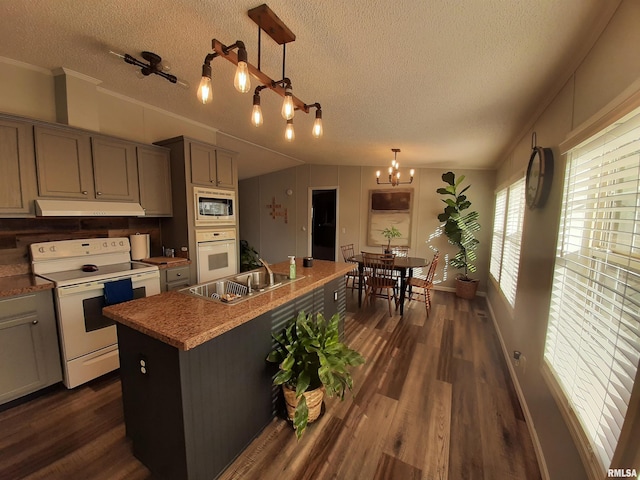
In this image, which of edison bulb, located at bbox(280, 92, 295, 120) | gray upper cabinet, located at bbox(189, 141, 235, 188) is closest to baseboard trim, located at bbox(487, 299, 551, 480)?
edison bulb, located at bbox(280, 92, 295, 120)

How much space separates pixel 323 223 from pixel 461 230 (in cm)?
288

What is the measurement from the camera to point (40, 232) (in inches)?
89.5

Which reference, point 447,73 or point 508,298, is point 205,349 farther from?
point 508,298

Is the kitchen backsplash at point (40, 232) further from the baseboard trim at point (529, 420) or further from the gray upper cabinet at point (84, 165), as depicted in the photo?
the baseboard trim at point (529, 420)

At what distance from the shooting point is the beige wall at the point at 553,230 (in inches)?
43.1

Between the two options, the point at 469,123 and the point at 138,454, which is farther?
the point at 469,123

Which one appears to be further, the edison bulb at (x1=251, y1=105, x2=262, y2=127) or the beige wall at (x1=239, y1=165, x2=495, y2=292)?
the beige wall at (x1=239, y1=165, x2=495, y2=292)

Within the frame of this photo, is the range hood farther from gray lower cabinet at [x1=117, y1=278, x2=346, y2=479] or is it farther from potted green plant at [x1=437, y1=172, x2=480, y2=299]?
potted green plant at [x1=437, y1=172, x2=480, y2=299]

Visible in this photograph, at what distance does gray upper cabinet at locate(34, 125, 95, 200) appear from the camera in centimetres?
208

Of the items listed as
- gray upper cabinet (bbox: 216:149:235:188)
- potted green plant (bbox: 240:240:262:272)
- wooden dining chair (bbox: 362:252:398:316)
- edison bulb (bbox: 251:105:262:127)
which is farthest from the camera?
potted green plant (bbox: 240:240:262:272)

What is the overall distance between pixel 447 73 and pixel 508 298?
2.41m

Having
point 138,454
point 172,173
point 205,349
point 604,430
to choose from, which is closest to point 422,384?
point 604,430

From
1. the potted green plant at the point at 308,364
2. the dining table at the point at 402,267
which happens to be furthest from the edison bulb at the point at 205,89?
the dining table at the point at 402,267

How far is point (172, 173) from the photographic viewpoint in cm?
300
